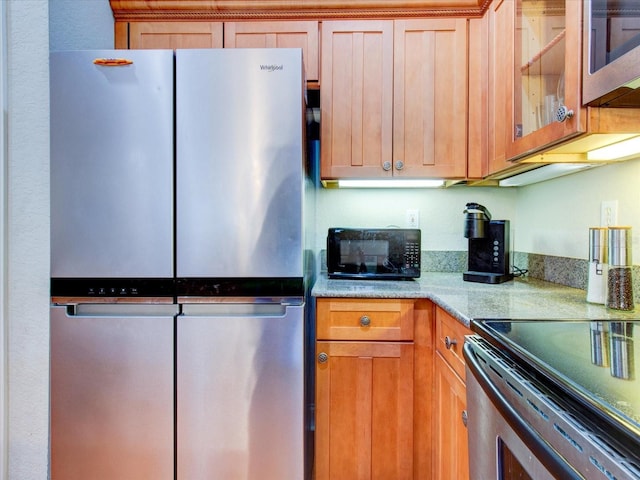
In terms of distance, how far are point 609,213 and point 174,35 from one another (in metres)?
1.90

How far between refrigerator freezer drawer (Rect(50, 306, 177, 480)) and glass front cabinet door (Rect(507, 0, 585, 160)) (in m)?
1.35

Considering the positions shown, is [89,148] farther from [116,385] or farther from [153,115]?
[116,385]

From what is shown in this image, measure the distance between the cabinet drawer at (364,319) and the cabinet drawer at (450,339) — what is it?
0.37 feet

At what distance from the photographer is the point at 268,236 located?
1.21 m

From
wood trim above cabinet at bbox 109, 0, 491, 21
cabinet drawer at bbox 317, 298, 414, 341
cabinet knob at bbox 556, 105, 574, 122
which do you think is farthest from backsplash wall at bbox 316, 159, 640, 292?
wood trim above cabinet at bbox 109, 0, 491, 21

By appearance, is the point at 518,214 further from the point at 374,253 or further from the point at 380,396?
the point at 380,396

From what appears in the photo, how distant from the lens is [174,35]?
61.1 inches

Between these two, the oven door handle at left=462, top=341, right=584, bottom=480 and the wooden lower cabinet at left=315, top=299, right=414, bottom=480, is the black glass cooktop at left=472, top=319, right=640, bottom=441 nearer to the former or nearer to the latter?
the oven door handle at left=462, top=341, right=584, bottom=480

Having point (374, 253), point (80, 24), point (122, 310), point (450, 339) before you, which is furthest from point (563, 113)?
point (80, 24)

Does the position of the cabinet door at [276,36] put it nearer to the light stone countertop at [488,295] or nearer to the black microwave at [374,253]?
the black microwave at [374,253]

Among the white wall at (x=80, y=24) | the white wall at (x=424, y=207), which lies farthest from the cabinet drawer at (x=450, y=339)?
the white wall at (x=80, y=24)

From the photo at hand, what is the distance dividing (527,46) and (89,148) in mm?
1566

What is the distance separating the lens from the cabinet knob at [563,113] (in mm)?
A: 888

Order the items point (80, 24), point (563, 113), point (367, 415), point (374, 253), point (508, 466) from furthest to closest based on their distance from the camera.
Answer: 1. point (374, 253)
2. point (80, 24)
3. point (367, 415)
4. point (563, 113)
5. point (508, 466)
